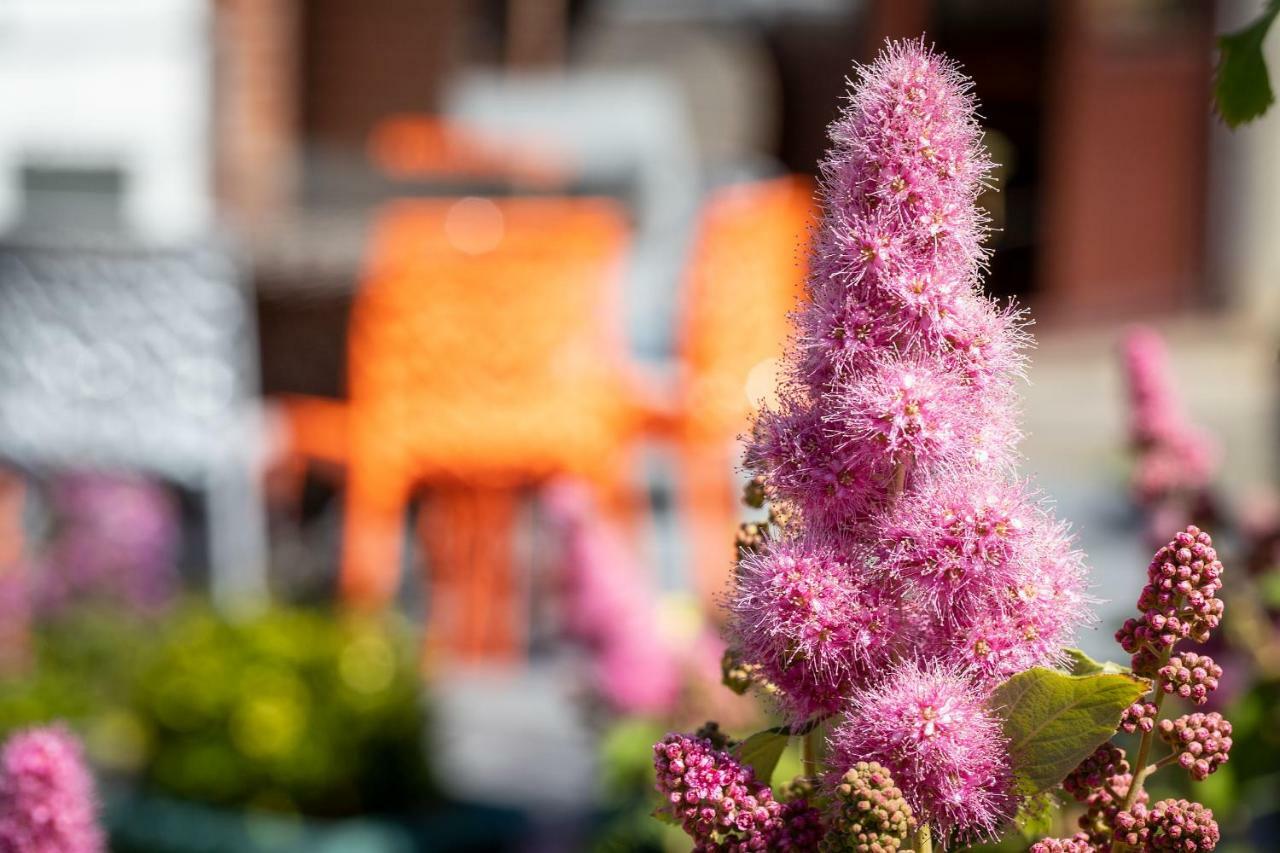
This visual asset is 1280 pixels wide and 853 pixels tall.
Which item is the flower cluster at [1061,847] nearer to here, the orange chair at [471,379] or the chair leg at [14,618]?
the chair leg at [14,618]

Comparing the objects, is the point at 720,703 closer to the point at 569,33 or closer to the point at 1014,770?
the point at 1014,770

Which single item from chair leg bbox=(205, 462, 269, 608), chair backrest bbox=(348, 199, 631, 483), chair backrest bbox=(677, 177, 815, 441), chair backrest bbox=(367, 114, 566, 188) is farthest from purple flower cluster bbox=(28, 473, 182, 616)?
chair backrest bbox=(367, 114, 566, 188)

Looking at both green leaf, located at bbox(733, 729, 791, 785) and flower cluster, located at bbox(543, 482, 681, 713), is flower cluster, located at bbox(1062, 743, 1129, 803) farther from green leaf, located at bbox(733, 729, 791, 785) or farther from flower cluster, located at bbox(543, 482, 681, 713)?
flower cluster, located at bbox(543, 482, 681, 713)

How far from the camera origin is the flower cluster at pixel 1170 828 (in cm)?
59

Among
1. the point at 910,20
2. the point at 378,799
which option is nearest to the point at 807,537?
the point at 378,799

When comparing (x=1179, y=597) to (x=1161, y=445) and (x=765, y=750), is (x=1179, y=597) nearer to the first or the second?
(x=765, y=750)

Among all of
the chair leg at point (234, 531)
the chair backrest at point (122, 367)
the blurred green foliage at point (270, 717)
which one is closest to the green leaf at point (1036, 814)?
the blurred green foliage at point (270, 717)

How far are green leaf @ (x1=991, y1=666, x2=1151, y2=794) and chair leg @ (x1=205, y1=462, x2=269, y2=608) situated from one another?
3860mm

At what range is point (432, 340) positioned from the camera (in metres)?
4.44

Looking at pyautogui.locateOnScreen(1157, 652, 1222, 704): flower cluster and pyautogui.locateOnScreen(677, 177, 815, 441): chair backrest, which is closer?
pyautogui.locateOnScreen(1157, 652, 1222, 704): flower cluster

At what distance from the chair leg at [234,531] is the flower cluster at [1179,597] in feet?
12.7

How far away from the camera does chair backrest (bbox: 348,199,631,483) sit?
172 inches

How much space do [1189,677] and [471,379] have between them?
396 centimetres

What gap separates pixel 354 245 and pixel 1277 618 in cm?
374
